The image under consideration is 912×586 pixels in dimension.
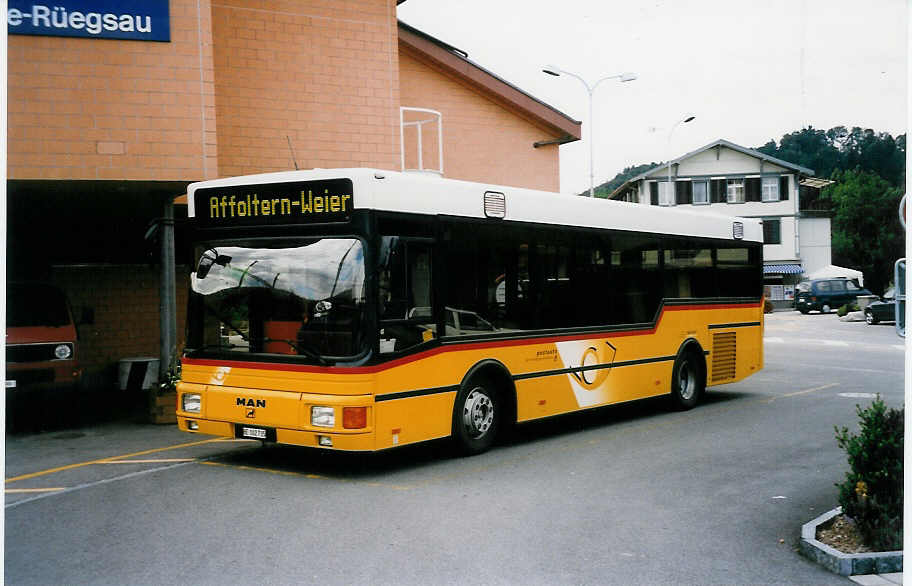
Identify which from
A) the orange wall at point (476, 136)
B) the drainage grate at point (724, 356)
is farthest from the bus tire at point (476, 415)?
the orange wall at point (476, 136)

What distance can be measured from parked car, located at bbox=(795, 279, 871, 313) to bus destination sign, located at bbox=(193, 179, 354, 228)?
45681 mm

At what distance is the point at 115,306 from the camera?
17969 mm

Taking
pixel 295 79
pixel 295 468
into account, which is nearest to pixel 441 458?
pixel 295 468

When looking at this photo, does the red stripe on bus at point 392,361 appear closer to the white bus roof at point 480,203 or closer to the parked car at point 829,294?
the white bus roof at point 480,203

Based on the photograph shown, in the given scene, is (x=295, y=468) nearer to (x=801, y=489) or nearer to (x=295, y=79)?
(x=801, y=489)

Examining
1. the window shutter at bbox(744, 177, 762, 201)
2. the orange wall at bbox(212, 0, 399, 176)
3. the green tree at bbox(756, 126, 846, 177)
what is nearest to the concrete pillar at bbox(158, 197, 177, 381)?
the orange wall at bbox(212, 0, 399, 176)

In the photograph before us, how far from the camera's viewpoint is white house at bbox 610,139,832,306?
202 feet

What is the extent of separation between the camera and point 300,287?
867 centimetres

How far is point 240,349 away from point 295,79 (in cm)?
804

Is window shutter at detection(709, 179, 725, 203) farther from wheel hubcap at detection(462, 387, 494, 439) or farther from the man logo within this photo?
the man logo

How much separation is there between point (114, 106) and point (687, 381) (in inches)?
346

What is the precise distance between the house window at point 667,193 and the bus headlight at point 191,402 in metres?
53.7

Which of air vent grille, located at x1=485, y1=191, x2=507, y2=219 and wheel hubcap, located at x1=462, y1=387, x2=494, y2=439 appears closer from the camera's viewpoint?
wheel hubcap, located at x1=462, y1=387, x2=494, y2=439

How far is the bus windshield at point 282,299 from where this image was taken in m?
8.52
